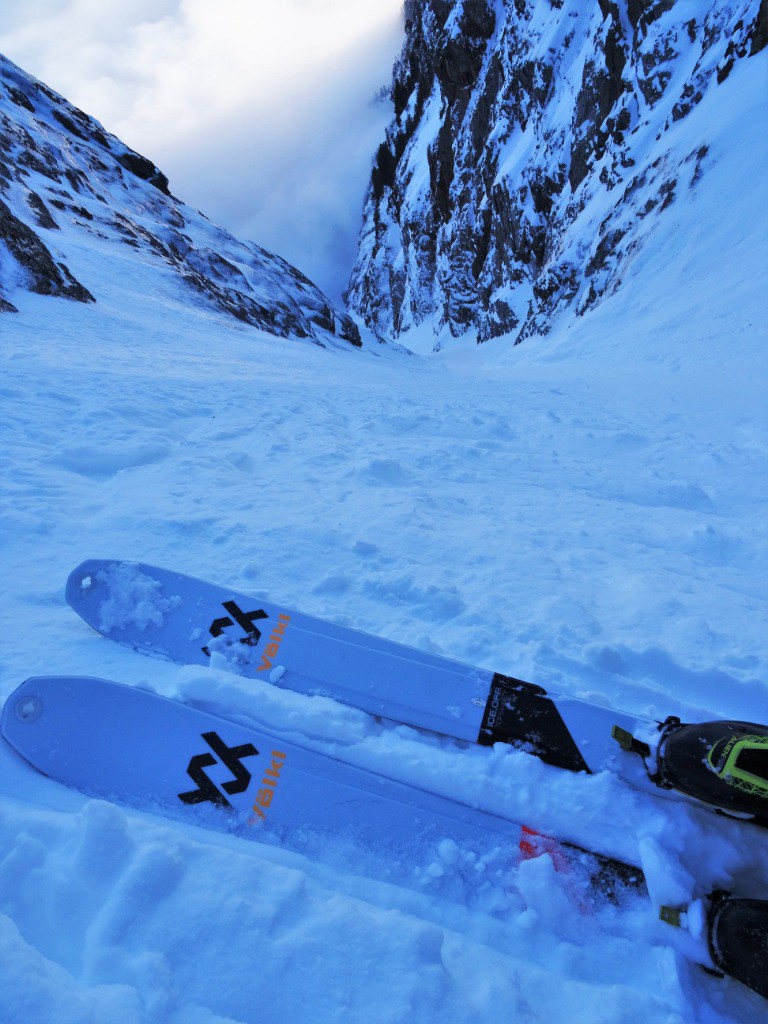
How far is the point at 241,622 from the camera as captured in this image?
2840mm

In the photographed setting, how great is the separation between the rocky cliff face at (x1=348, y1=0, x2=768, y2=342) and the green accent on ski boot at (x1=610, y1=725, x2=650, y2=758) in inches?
989

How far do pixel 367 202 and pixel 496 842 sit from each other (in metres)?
157

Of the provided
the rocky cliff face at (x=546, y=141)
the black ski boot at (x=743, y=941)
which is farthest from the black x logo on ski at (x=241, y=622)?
the rocky cliff face at (x=546, y=141)

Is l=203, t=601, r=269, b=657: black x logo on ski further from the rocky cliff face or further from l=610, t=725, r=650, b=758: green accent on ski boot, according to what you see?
the rocky cliff face

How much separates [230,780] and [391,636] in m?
1.13

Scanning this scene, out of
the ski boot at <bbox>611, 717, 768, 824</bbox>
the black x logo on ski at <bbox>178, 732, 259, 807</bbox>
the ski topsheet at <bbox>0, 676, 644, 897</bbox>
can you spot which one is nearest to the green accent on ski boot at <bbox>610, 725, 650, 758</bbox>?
the ski boot at <bbox>611, 717, 768, 824</bbox>

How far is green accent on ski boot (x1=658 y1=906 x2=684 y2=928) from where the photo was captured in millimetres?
1789

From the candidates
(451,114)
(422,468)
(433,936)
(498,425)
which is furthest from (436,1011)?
(451,114)

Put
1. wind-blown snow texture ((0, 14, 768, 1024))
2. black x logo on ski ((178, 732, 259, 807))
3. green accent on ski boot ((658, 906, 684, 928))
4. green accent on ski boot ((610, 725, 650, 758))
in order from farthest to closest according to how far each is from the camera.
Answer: green accent on ski boot ((610, 725, 650, 758)) < black x logo on ski ((178, 732, 259, 807)) < green accent on ski boot ((658, 906, 684, 928)) < wind-blown snow texture ((0, 14, 768, 1024))

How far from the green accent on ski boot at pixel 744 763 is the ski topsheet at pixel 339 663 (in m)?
0.34

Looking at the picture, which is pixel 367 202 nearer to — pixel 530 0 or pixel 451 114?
pixel 451 114

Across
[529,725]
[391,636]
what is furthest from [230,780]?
[529,725]

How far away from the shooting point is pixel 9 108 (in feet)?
113

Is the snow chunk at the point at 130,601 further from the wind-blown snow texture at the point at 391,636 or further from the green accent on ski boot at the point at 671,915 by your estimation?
the green accent on ski boot at the point at 671,915
